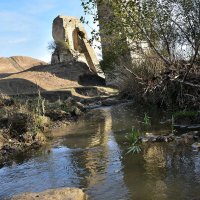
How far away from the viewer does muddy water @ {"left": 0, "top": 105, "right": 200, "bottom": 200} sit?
9945 millimetres

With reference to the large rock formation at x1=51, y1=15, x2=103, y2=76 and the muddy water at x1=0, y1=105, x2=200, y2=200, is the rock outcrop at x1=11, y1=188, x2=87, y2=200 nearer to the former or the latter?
the muddy water at x1=0, y1=105, x2=200, y2=200

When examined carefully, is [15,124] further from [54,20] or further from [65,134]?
[54,20]

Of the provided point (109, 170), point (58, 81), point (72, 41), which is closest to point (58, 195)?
point (109, 170)

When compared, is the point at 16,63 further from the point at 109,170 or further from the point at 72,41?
the point at 109,170

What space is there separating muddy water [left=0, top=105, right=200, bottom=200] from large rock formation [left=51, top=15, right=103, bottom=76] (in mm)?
48057

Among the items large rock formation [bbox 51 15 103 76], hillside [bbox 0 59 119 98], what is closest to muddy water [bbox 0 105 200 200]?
hillside [bbox 0 59 119 98]

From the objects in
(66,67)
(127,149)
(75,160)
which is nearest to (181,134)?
(127,149)

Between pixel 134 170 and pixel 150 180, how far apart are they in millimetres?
1133

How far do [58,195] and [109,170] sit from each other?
2.84 metres

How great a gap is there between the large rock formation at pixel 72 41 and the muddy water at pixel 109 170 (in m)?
48.1

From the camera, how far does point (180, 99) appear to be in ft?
72.2

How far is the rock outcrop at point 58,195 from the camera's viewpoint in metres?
9.30

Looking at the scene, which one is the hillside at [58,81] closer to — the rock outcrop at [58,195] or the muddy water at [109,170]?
the muddy water at [109,170]

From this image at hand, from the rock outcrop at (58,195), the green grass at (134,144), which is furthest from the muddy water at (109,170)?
the rock outcrop at (58,195)
